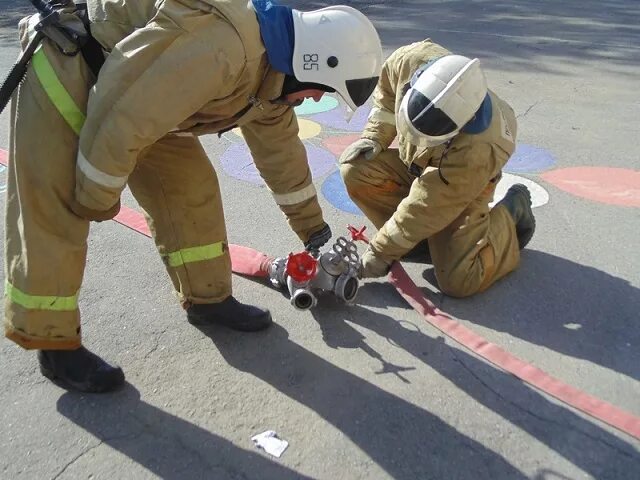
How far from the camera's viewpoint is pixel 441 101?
2.76m

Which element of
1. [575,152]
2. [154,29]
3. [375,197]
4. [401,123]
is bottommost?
[575,152]

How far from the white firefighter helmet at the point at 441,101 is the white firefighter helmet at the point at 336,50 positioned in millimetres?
468

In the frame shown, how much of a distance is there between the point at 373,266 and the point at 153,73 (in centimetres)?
166

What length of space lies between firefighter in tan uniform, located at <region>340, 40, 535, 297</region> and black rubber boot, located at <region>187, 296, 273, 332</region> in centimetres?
66

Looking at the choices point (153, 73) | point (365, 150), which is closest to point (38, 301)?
point (153, 73)

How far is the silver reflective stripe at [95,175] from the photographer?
2.19 meters

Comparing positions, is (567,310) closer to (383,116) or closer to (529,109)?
(383,116)

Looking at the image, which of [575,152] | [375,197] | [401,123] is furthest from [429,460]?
[575,152]

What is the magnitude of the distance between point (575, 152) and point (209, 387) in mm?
3647

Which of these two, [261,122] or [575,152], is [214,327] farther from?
[575,152]

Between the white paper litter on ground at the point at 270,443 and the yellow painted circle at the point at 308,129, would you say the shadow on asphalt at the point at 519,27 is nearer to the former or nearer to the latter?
the yellow painted circle at the point at 308,129

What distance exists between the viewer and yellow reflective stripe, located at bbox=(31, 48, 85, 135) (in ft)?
7.45

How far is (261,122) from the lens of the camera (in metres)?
2.86

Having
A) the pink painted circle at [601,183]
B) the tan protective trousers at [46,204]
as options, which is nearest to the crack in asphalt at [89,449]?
the tan protective trousers at [46,204]
